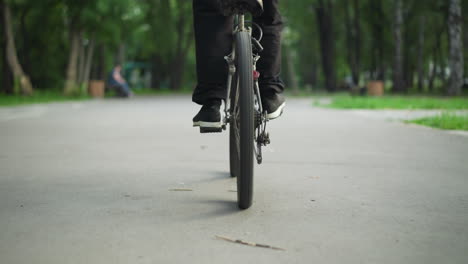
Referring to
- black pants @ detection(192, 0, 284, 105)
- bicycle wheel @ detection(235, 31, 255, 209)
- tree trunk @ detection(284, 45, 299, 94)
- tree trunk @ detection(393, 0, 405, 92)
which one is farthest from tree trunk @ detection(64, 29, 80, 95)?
bicycle wheel @ detection(235, 31, 255, 209)

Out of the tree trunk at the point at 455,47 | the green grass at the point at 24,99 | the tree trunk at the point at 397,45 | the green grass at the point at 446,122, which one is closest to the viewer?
the green grass at the point at 446,122

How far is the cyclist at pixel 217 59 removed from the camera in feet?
14.0

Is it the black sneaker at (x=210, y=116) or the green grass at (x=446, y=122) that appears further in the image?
the green grass at (x=446, y=122)

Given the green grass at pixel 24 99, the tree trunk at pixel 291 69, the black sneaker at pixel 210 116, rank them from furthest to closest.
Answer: the tree trunk at pixel 291 69
the green grass at pixel 24 99
the black sneaker at pixel 210 116

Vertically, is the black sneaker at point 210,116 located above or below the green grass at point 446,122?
above

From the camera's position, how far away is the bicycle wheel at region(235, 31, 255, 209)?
358 centimetres

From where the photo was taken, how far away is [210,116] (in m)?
4.27

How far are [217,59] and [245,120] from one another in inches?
32.8

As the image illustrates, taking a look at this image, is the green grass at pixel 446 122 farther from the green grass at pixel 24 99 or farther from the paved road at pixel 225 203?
the green grass at pixel 24 99

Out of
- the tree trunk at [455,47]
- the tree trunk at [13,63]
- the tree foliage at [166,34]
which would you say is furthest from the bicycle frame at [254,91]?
the tree trunk at [13,63]

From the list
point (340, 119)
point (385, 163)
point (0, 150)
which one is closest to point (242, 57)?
point (385, 163)

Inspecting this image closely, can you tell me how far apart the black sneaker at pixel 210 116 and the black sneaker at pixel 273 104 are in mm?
338

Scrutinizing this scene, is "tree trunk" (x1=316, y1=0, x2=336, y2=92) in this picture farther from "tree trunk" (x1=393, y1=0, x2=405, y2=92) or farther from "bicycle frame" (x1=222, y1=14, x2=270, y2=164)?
"bicycle frame" (x1=222, y1=14, x2=270, y2=164)

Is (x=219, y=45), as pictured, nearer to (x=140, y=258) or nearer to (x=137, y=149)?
(x=140, y=258)
